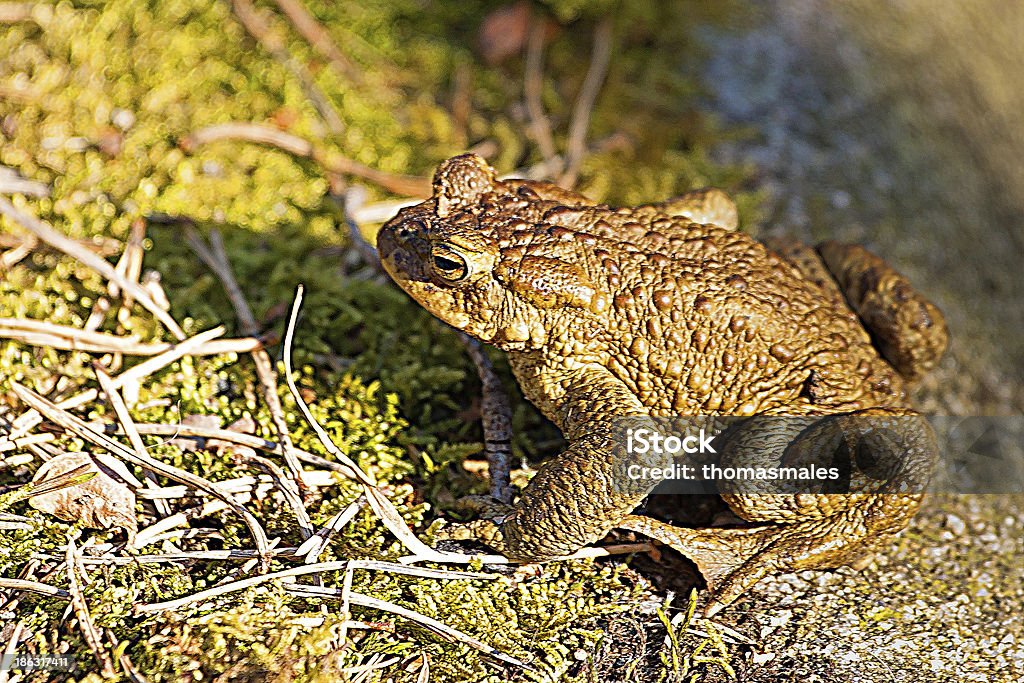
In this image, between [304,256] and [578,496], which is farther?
[304,256]

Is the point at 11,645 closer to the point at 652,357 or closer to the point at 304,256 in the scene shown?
the point at 304,256

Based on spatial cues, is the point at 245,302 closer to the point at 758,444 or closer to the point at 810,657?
the point at 758,444

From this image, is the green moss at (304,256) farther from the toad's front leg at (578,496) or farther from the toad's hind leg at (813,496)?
the toad's hind leg at (813,496)

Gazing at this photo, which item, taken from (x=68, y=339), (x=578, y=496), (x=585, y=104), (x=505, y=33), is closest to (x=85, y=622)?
(x=68, y=339)

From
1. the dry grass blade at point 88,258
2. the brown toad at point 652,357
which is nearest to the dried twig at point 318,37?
the dry grass blade at point 88,258

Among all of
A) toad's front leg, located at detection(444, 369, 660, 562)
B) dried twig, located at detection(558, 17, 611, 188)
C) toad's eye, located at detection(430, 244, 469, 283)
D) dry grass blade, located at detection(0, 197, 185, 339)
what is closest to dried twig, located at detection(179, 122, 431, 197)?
dried twig, located at detection(558, 17, 611, 188)

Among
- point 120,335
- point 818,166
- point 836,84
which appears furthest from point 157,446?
point 836,84

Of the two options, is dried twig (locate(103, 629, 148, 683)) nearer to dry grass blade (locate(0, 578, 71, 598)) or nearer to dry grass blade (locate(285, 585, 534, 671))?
dry grass blade (locate(0, 578, 71, 598))
